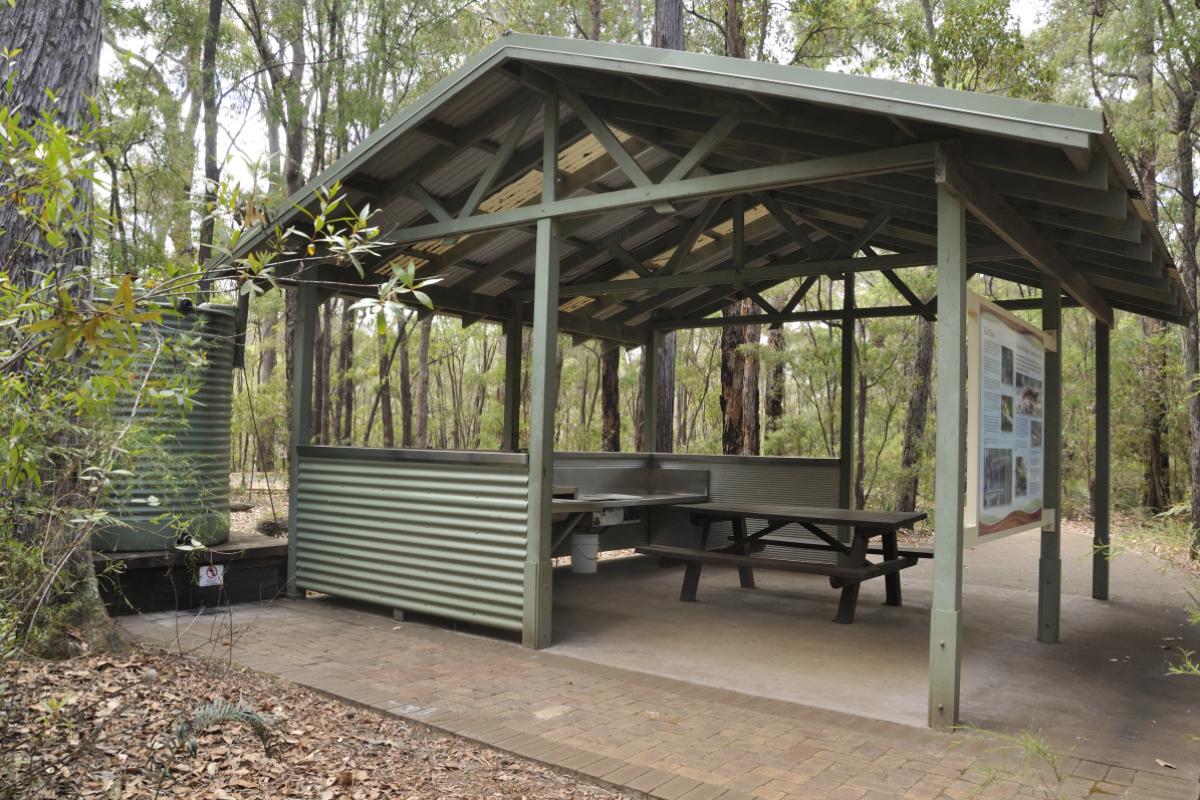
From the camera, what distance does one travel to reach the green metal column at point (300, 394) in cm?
735

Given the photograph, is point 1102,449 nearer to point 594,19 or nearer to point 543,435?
point 543,435

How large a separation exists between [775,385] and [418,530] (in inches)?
469

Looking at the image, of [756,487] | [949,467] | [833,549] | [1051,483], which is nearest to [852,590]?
[833,549]

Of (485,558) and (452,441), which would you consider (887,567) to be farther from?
(452,441)

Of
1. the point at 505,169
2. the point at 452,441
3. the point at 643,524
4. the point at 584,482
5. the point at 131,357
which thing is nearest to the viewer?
the point at 131,357

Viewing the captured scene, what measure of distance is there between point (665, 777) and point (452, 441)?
87.7 ft

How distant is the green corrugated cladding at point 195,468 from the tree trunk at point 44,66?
76.3 inches

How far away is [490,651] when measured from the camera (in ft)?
18.9

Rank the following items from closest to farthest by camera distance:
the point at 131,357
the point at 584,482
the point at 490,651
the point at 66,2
Answer: the point at 131,357
the point at 66,2
the point at 490,651
the point at 584,482

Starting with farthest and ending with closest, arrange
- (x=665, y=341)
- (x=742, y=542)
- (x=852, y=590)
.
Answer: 1. (x=665, y=341)
2. (x=742, y=542)
3. (x=852, y=590)

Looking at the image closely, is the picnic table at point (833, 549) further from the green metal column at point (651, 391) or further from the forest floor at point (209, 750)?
Result: the forest floor at point (209, 750)

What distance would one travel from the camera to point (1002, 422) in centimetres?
515

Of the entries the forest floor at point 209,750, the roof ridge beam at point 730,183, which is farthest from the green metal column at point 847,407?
the forest floor at point 209,750

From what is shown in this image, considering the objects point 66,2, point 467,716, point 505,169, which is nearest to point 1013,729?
point 467,716
